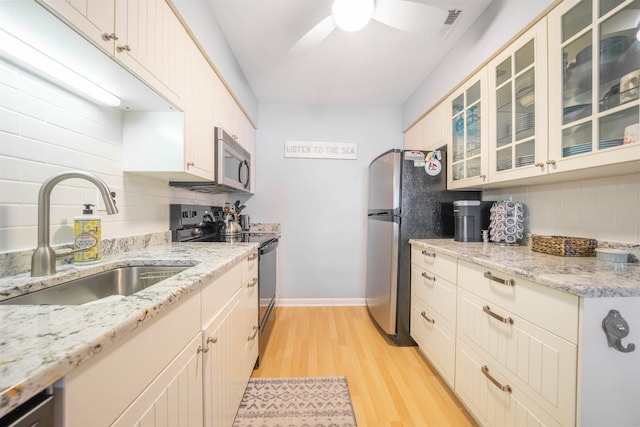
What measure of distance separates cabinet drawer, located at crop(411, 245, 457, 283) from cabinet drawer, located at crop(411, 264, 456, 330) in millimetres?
35

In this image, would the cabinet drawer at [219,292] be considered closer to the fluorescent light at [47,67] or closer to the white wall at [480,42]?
the fluorescent light at [47,67]

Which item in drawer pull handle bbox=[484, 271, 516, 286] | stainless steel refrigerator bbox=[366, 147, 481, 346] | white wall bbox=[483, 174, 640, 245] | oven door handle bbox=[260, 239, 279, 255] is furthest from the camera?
stainless steel refrigerator bbox=[366, 147, 481, 346]

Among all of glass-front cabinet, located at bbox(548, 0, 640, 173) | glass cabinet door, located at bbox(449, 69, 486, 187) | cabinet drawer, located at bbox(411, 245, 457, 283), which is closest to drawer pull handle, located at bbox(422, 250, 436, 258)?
cabinet drawer, located at bbox(411, 245, 457, 283)

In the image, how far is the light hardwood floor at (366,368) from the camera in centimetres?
133

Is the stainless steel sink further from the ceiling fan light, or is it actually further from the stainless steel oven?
the ceiling fan light

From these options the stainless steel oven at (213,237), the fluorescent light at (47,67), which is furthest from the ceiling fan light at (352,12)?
the stainless steel oven at (213,237)

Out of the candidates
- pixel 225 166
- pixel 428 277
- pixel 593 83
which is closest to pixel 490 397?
pixel 428 277

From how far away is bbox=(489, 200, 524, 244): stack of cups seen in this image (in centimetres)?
161

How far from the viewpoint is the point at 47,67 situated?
849 mm

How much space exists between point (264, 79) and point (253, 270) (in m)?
1.86

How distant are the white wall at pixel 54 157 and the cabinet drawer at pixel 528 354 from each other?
1857 mm

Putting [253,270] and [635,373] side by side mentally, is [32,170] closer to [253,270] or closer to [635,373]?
[253,270]

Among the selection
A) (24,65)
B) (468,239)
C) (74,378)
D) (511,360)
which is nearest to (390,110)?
(468,239)

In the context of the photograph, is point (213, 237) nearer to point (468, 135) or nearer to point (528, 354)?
point (528, 354)
